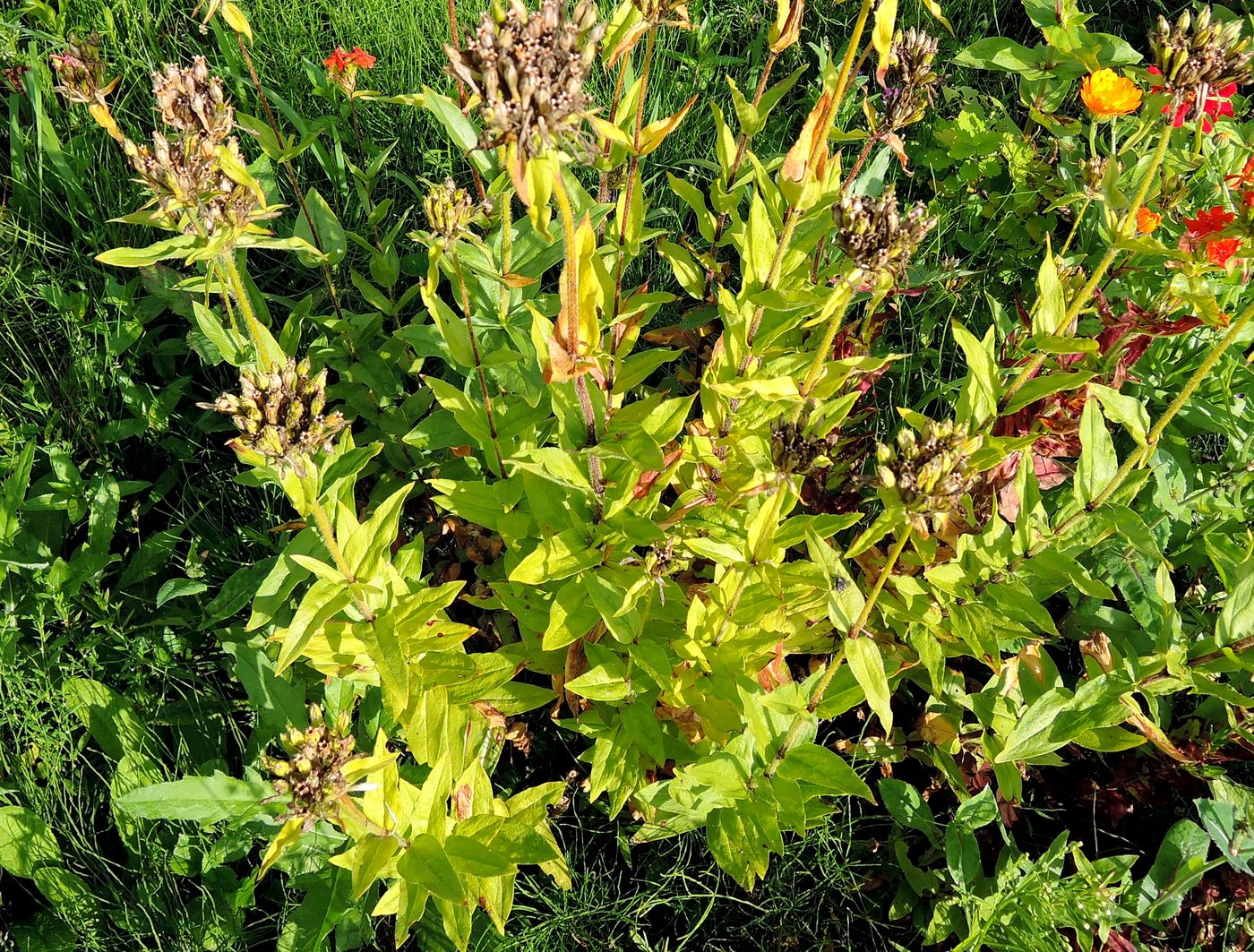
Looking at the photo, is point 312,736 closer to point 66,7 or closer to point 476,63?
point 476,63

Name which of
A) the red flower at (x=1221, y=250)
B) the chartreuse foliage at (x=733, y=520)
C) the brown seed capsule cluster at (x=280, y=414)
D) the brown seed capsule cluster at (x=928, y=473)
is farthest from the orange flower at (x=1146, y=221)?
the brown seed capsule cluster at (x=280, y=414)

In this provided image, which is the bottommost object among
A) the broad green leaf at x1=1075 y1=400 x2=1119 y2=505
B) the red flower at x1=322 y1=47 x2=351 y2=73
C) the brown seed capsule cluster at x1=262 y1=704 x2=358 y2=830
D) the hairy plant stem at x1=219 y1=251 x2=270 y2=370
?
the brown seed capsule cluster at x1=262 y1=704 x2=358 y2=830

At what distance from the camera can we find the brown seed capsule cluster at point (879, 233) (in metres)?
1.93

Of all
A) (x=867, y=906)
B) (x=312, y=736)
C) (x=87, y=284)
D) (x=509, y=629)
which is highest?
(x=87, y=284)

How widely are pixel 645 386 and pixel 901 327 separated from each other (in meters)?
1.04

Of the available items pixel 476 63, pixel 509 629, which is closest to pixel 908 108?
pixel 476 63

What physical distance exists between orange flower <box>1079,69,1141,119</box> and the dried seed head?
2625mm

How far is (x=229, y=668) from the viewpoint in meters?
2.80

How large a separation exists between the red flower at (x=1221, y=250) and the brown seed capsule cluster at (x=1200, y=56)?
58 cm

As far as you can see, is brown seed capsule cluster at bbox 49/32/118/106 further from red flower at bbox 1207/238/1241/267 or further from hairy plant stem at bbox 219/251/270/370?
red flower at bbox 1207/238/1241/267

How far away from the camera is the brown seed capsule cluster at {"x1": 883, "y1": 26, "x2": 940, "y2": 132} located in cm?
275

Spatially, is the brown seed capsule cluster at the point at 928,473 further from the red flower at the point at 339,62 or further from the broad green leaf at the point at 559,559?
the red flower at the point at 339,62

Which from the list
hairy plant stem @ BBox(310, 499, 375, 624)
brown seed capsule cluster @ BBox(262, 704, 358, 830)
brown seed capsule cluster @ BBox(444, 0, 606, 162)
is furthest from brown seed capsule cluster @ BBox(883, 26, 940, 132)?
brown seed capsule cluster @ BBox(262, 704, 358, 830)

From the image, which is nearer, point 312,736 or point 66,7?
point 312,736
